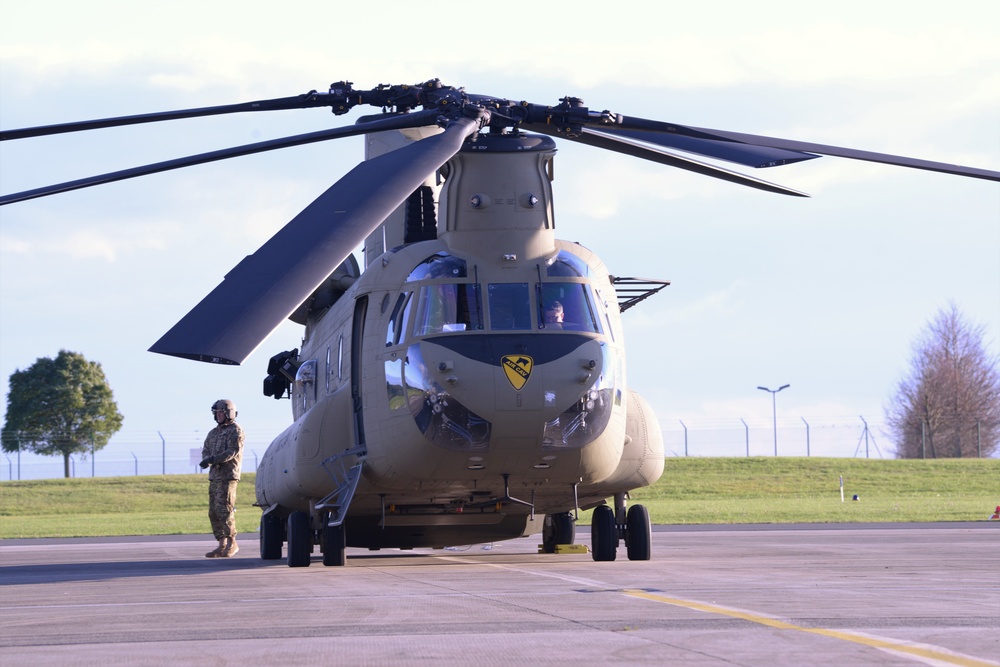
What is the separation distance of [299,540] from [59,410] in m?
61.9

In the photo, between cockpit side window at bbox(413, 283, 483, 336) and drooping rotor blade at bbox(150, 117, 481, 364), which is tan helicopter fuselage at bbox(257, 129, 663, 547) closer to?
cockpit side window at bbox(413, 283, 483, 336)

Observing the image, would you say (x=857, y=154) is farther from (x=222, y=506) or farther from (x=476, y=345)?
(x=222, y=506)

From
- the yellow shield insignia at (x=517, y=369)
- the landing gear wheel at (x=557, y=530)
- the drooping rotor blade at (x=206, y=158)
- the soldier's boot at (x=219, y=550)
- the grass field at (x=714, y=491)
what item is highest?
the drooping rotor blade at (x=206, y=158)

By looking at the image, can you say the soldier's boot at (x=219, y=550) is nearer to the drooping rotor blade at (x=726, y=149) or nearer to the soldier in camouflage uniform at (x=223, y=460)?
the soldier in camouflage uniform at (x=223, y=460)

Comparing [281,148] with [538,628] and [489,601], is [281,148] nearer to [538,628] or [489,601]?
[489,601]

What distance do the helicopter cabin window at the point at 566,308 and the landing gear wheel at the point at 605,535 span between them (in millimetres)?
2430

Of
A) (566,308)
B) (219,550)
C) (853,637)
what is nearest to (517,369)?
(566,308)

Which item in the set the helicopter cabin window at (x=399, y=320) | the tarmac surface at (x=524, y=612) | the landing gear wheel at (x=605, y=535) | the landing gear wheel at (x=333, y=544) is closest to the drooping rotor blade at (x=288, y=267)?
the tarmac surface at (x=524, y=612)

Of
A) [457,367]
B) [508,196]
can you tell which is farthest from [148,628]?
[508,196]

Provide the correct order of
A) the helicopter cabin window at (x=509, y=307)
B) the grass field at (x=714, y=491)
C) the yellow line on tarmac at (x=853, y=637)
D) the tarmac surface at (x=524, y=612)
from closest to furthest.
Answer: the yellow line on tarmac at (x=853, y=637), the tarmac surface at (x=524, y=612), the helicopter cabin window at (x=509, y=307), the grass field at (x=714, y=491)

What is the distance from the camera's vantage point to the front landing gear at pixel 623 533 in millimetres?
14773

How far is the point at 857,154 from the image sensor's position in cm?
1293

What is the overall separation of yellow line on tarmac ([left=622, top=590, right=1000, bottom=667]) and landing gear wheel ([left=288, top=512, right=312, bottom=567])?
22.3 feet

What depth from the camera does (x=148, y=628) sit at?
26.2ft
